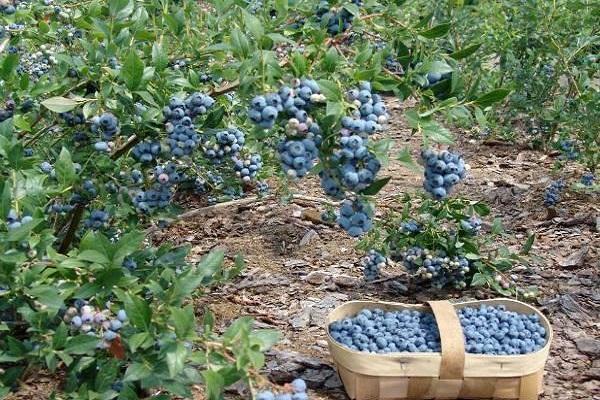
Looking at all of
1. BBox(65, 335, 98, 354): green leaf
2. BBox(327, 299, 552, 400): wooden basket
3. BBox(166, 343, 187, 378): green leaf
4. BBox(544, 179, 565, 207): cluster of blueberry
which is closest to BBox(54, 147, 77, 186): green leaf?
BBox(65, 335, 98, 354): green leaf

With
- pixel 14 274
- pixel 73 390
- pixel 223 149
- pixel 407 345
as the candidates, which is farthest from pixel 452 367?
pixel 14 274

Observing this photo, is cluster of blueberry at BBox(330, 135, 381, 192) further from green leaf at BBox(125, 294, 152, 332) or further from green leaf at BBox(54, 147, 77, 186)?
green leaf at BBox(54, 147, 77, 186)

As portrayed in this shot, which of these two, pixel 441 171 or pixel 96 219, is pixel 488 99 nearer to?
pixel 441 171

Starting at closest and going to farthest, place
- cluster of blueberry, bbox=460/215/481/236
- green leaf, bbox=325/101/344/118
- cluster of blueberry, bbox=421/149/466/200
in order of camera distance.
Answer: green leaf, bbox=325/101/344/118 < cluster of blueberry, bbox=421/149/466/200 < cluster of blueberry, bbox=460/215/481/236

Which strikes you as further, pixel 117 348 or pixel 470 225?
pixel 470 225

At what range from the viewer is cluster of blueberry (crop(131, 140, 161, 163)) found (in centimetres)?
241

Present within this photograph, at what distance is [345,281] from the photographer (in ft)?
12.3

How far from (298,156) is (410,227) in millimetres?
1718

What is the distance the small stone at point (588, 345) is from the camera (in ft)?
10.5

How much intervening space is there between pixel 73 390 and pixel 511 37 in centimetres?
416

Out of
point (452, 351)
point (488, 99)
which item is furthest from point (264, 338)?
point (452, 351)

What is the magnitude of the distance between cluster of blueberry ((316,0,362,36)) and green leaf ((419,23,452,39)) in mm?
188

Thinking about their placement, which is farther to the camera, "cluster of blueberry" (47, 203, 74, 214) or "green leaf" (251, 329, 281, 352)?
"cluster of blueberry" (47, 203, 74, 214)

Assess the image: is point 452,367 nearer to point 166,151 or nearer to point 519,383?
point 519,383
